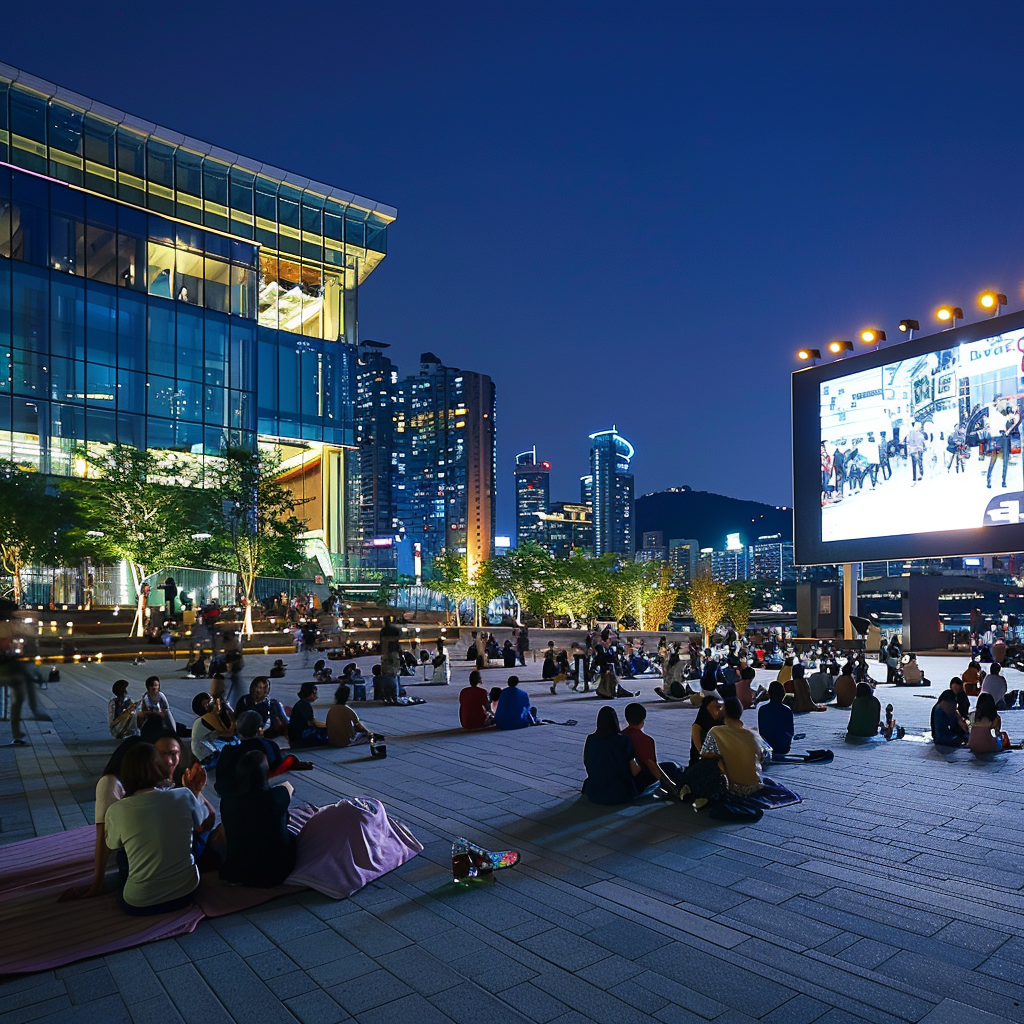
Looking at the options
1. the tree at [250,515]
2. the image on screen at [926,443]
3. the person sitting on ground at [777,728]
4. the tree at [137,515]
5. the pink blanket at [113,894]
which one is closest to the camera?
the pink blanket at [113,894]

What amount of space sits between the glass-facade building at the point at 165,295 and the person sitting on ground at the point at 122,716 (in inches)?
1211

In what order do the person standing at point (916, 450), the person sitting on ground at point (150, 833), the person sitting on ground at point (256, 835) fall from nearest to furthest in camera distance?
the person sitting on ground at point (150, 833)
the person sitting on ground at point (256, 835)
the person standing at point (916, 450)

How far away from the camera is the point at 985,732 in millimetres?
10562

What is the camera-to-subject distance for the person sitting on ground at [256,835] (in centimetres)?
570

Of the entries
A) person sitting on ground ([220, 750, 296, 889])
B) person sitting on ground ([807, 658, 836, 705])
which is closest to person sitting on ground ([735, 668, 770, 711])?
person sitting on ground ([807, 658, 836, 705])

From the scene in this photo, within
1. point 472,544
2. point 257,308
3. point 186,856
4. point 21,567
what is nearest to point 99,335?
point 257,308

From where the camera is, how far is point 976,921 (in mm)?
5156

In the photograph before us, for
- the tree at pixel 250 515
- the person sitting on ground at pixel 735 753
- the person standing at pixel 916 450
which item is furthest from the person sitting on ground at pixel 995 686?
the tree at pixel 250 515

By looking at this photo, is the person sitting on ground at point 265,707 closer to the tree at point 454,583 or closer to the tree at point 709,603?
the tree at point 709,603

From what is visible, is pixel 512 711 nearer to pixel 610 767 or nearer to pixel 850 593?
pixel 610 767

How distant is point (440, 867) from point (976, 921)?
A: 150 inches

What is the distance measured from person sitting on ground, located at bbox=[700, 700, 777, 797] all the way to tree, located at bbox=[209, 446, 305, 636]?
1069 inches

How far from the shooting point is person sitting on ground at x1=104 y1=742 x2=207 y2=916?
5168 mm

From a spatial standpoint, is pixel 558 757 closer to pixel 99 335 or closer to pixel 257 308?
pixel 99 335
